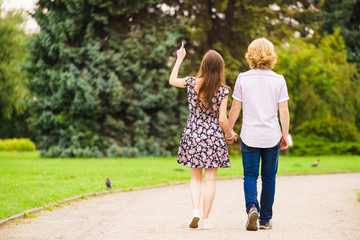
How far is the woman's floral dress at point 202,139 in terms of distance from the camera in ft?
19.6

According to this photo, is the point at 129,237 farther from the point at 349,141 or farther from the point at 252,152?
the point at 349,141

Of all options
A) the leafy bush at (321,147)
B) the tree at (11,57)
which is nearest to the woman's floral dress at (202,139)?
the leafy bush at (321,147)

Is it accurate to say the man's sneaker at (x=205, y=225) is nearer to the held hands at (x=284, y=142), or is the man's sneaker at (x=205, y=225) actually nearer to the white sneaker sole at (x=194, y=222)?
the white sneaker sole at (x=194, y=222)

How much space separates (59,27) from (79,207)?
17.0 meters

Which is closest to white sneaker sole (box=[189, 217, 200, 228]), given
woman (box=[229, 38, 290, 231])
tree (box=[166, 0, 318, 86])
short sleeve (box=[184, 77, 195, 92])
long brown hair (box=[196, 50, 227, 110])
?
woman (box=[229, 38, 290, 231])

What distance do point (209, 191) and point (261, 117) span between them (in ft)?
3.52

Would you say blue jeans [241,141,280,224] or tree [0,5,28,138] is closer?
blue jeans [241,141,280,224]

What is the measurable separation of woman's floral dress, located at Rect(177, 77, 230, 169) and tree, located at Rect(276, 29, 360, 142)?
2152cm

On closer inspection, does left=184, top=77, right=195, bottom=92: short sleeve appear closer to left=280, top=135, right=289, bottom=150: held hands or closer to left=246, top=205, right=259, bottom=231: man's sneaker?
left=280, top=135, right=289, bottom=150: held hands

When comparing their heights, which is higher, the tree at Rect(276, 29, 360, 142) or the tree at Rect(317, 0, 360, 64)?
the tree at Rect(317, 0, 360, 64)

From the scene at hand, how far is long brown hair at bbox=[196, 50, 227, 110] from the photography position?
5.88m

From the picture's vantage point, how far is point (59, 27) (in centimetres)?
2381

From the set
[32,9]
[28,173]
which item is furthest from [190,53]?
[28,173]

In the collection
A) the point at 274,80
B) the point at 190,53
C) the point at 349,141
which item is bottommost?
the point at 349,141
